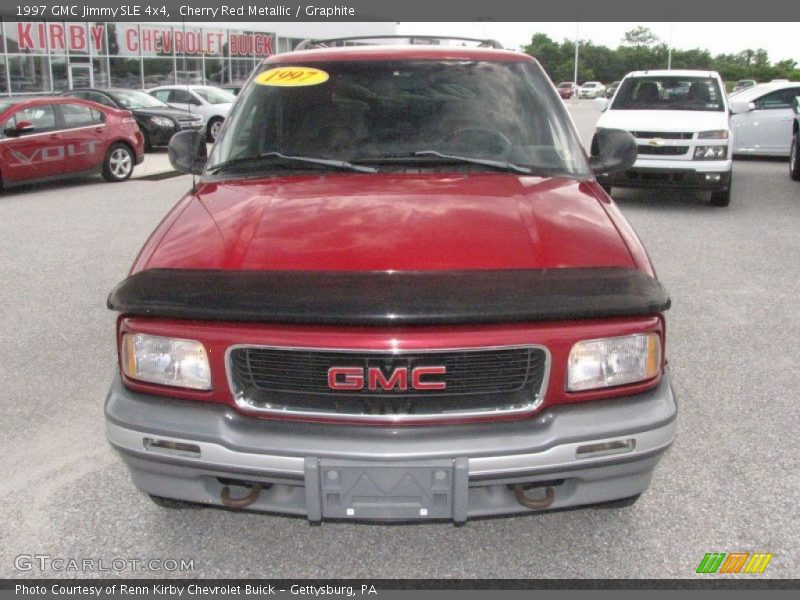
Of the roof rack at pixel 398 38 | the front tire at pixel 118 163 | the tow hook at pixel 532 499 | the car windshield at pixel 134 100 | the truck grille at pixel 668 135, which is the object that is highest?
the roof rack at pixel 398 38

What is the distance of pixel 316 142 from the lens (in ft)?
12.4

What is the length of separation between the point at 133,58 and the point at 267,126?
30919 millimetres

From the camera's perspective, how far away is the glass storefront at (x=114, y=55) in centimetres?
2777

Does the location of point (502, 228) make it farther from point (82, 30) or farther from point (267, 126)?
point (82, 30)

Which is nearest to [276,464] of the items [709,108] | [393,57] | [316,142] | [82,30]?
[316,142]

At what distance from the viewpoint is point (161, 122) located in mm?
18297

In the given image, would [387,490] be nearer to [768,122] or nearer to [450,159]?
[450,159]

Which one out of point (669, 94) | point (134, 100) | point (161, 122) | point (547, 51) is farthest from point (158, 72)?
point (547, 51)

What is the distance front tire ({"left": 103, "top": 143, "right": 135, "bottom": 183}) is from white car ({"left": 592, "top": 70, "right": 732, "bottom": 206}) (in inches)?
318

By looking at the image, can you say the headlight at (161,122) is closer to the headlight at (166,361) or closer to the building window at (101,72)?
the building window at (101,72)

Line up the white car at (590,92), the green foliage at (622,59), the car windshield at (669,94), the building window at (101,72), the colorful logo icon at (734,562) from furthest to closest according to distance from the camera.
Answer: the green foliage at (622,59)
the white car at (590,92)
the building window at (101,72)
the car windshield at (669,94)
the colorful logo icon at (734,562)

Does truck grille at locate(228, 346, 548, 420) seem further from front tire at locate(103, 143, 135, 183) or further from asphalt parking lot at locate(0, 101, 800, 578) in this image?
front tire at locate(103, 143, 135, 183)

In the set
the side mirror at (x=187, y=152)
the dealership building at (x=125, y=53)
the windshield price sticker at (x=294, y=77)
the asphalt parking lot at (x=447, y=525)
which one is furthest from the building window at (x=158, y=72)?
the windshield price sticker at (x=294, y=77)

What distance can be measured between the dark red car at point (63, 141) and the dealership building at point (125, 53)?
45.7ft
